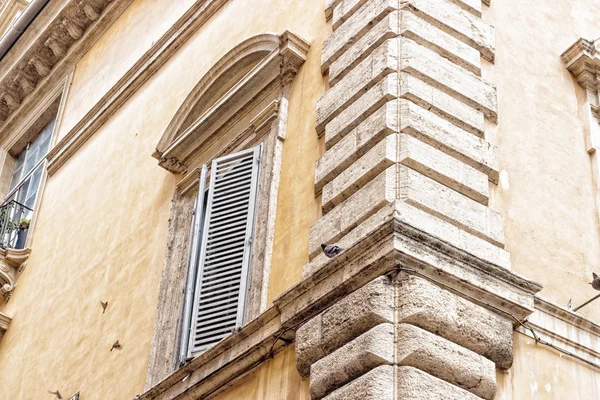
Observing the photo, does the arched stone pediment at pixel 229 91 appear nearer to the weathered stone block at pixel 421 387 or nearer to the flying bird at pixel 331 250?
the flying bird at pixel 331 250

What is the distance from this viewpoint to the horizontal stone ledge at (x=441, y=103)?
25.1 feet

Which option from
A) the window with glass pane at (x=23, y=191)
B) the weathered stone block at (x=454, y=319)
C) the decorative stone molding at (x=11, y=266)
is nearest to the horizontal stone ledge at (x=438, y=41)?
the weathered stone block at (x=454, y=319)

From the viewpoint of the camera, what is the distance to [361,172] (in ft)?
24.2

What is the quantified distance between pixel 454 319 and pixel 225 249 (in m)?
2.63

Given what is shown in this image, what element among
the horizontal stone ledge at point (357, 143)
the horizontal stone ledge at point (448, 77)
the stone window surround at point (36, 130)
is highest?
the stone window surround at point (36, 130)

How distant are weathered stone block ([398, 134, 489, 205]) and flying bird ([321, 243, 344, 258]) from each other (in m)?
0.72

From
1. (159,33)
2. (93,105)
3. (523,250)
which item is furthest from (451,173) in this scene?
(93,105)

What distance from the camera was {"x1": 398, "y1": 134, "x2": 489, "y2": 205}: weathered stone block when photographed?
7238 mm

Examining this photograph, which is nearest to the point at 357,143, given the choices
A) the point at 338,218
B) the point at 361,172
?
the point at 361,172

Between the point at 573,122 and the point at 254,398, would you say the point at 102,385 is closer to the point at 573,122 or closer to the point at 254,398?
the point at 254,398

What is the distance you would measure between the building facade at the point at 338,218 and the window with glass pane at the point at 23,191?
55.2 inches

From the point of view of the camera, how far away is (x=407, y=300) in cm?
647

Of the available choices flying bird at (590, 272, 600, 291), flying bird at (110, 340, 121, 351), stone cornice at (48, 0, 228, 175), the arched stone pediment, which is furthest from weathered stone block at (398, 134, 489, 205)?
stone cornice at (48, 0, 228, 175)

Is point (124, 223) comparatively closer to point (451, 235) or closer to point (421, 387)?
point (451, 235)
